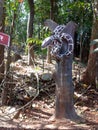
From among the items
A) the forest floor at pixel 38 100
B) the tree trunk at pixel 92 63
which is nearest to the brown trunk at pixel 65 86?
the forest floor at pixel 38 100

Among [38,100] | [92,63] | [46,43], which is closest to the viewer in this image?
[46,43]

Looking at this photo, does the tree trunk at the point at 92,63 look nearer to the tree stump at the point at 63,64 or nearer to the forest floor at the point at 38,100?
the forest floor at the point at 38,100

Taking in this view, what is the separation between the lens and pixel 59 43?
4.92 m

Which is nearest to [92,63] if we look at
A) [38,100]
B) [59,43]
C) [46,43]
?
[38,100]

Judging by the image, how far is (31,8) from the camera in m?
11.2

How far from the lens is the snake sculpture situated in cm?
484

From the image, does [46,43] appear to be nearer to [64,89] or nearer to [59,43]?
[59,43]

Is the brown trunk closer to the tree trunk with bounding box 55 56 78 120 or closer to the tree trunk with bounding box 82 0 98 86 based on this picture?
the tree trunk with bounding box 55 56 78 120

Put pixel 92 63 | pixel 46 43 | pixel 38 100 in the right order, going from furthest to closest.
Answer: pixel 92 63 → pixel 38 100 → pixel 46 43

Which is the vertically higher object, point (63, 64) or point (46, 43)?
point (46, 43)

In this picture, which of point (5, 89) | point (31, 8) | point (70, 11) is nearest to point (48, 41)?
point (5, 89)

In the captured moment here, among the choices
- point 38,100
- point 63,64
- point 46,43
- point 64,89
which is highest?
point 46,43

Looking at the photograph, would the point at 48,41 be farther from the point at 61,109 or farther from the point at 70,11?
the point at 70,11

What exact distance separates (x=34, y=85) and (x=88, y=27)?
5926 mm
